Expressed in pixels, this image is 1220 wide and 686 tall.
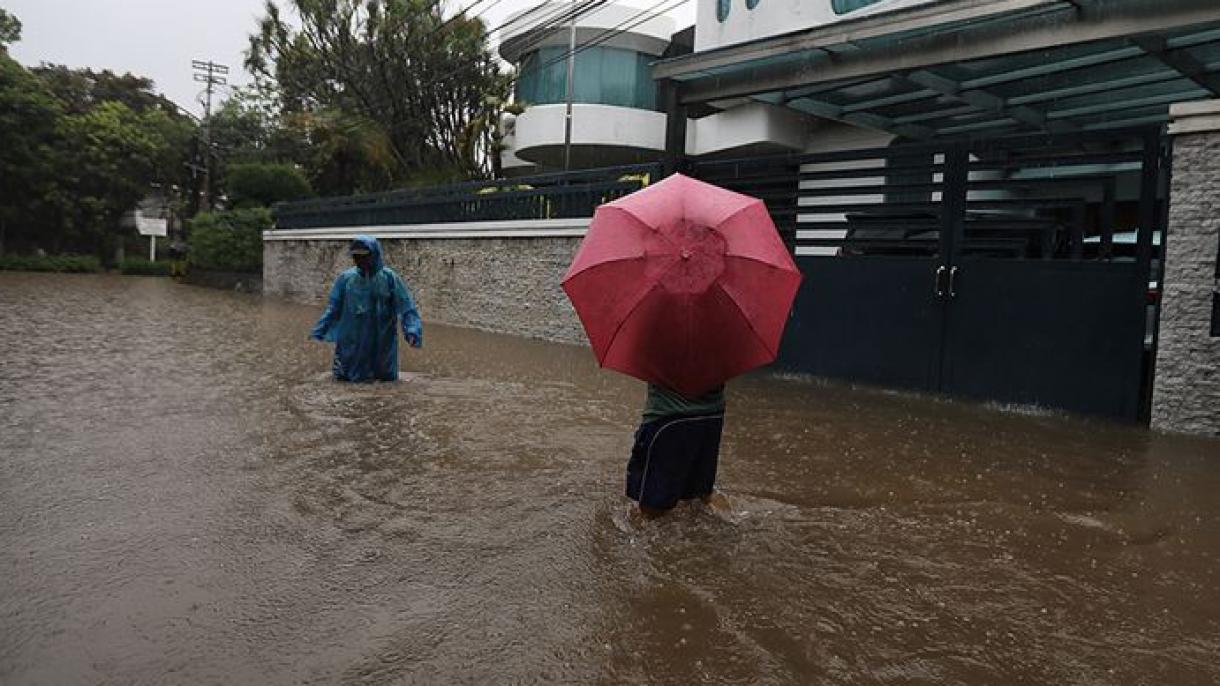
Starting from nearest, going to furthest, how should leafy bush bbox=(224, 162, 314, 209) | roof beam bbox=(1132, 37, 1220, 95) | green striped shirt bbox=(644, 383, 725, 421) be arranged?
green striped shirt bbox=(644, 383, 725, 421)
roof beam bbox=(1132, 37, 1220, 95)
leafy bush bbox=(224, 162, 314, 209)

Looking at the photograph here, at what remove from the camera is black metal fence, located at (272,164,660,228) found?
11.2m

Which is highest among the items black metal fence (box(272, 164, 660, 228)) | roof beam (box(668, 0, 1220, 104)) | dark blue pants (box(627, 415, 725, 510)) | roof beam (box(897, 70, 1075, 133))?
roof beam (box(897, 70, 1075, 133))

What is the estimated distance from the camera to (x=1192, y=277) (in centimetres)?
611

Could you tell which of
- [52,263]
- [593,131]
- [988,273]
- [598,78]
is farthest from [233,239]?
→ [988,273]

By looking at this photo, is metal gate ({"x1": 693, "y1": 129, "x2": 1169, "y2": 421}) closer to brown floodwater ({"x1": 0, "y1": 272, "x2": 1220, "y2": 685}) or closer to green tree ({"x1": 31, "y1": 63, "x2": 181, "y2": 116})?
brown floodwater ({"x1": 0, "y1": 272, "x2": 1220, "y2": 685})

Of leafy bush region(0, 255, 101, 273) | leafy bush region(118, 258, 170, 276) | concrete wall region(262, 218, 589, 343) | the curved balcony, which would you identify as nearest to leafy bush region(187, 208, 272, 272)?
concrete wall region(262, 218, 589, 343)

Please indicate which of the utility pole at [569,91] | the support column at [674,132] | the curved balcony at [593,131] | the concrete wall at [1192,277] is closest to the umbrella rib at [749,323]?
the concrete wall at [1192,277]

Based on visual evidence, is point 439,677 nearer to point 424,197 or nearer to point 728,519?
point 728,519

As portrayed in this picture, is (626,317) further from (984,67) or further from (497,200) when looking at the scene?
(497,200)

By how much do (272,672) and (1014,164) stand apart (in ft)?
22.5

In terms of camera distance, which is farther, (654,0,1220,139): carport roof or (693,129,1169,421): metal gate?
(693,129,1169,421): metal gate

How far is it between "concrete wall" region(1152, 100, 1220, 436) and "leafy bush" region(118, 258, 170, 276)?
3625 cm

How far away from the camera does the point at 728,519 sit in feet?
12.8

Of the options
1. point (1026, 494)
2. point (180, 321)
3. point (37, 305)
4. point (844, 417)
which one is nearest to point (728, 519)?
point (1026, 494)
